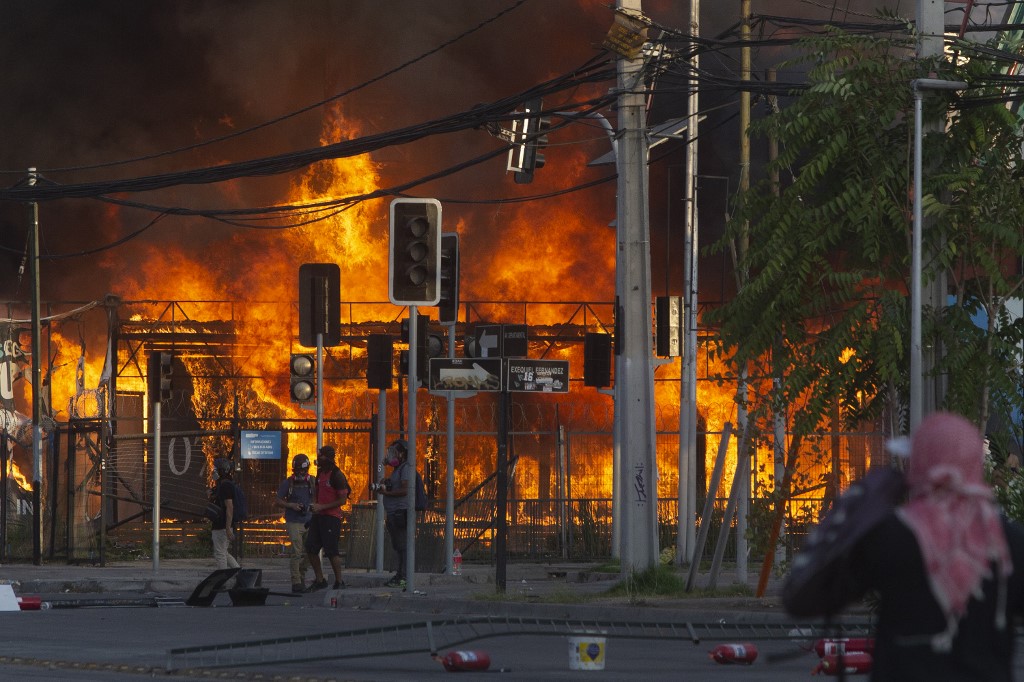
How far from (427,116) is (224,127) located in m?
5.61

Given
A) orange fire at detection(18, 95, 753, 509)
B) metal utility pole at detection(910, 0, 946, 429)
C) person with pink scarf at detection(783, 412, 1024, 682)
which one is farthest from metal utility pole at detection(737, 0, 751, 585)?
orange fire at detection(18, 95, 753, 509)

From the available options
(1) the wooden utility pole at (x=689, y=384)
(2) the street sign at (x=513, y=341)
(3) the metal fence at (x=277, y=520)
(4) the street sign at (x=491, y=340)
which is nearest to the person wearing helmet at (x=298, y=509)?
(3) the metal fence at (x=277, y=520)

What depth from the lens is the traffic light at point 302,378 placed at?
870 inches

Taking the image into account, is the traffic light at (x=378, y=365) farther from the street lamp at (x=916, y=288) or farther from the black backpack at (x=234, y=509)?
the street lamp at (x=916, y=288)

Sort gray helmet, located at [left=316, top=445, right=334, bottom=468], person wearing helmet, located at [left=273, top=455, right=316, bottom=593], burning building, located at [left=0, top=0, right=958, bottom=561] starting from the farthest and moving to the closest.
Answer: burning building, located at [left=0, top=0, right=958, bottom=561] → person wearing helmet, located at [left=273, top=455, right=316, bottom=593] → gray helmet, located at [left=316, top=445, right=334, bottom=468]

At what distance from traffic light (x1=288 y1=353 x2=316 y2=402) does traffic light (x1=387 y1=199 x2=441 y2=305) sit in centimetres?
545

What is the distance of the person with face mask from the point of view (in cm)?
1980

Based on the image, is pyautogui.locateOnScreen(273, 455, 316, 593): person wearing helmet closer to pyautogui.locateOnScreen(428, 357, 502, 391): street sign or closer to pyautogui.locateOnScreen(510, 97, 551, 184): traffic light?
pyautogui.locateOnScreen(428, 357, 502, 391): street sign

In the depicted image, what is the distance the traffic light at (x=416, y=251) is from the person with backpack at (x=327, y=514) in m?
3.28

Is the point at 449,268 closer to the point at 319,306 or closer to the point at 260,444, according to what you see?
the point at 319,306

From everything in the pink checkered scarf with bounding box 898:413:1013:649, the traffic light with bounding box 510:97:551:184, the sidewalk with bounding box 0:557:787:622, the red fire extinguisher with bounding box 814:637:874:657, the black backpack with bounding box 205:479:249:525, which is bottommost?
the sidewalk with bounding box 0:557:787:622

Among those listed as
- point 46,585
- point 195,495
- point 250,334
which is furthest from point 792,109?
point 250,334

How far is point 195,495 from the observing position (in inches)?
1431

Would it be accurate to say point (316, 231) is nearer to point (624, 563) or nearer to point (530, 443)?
point (530, 443)
